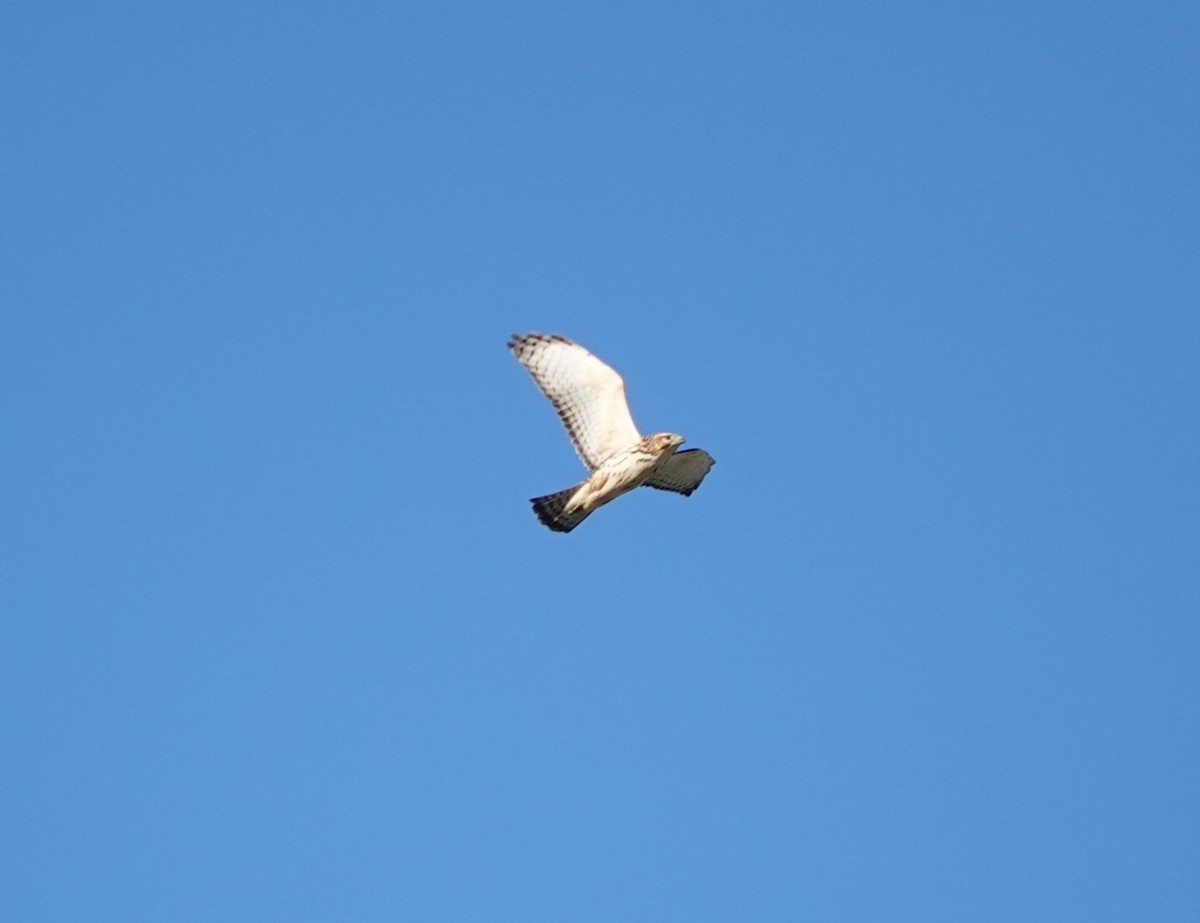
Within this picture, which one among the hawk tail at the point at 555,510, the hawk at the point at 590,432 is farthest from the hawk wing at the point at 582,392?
the hawk tail at the point at 555,510

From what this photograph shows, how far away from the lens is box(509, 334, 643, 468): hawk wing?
82.8ft

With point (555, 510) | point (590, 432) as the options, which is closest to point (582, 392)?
point (590, 432)

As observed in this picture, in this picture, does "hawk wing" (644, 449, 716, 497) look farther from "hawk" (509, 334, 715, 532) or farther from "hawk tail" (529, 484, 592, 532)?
"hawk tail" (529, 484, 592, 532)

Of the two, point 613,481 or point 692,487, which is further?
point 692,487

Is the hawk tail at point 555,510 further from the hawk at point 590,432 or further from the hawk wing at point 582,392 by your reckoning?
the hawk wing at point 582,392

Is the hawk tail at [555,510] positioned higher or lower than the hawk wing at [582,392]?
lower

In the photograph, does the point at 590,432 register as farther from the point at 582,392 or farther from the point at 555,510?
the point at 555,510

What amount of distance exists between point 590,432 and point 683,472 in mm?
1502

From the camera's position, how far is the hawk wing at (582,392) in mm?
25234

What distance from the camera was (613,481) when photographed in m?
24.9

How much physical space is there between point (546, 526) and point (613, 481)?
1.01 meters

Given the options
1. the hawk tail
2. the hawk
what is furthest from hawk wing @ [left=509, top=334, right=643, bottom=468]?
the hawk tail

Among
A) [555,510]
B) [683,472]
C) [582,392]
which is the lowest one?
[555,510]

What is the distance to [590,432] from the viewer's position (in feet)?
83.8
